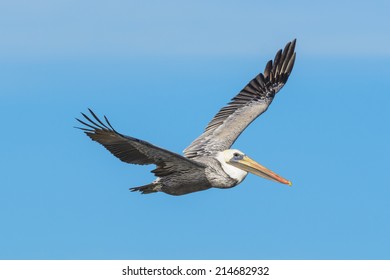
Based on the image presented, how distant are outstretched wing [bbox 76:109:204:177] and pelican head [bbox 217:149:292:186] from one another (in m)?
0.75

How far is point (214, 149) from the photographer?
1684 centimetres

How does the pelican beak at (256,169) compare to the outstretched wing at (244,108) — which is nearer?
the pelican beak at (256,169)

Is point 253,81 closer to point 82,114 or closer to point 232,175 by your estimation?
point 232,175

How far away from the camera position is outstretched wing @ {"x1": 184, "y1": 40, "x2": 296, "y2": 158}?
56.1ft

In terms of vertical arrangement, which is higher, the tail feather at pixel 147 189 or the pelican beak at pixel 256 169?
the pelican beak at pixel 256 169

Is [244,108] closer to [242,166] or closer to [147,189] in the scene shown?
[242,166]

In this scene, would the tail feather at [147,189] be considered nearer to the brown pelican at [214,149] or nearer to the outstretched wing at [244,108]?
the brown pelican at [214,149]

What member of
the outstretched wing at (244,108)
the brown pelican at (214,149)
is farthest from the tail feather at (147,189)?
the outstretched wing at (244,108)

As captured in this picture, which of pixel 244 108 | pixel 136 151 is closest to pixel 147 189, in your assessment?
pixel 136 151

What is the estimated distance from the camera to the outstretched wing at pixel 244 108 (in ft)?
56.1

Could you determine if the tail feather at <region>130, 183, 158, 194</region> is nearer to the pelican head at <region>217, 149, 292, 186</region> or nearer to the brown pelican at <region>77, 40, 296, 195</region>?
the brown pelican at <region>77, 40, 296, 195</region>

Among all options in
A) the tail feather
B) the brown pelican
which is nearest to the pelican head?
the brown pelican

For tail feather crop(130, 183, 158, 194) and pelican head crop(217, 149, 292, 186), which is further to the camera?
pelican head crop(217, 149, 292, 186)
